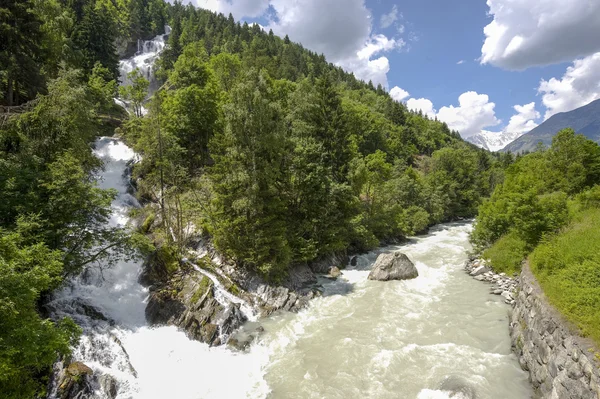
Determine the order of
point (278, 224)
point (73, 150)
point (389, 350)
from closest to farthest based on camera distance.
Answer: point (389, 350)
point (73, 150)
point (278, 224)

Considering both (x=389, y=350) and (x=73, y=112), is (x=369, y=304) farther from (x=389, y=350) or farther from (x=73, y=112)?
(x=73, y=112)

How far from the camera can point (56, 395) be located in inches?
408

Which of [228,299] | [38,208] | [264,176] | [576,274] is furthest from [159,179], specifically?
[576,274]

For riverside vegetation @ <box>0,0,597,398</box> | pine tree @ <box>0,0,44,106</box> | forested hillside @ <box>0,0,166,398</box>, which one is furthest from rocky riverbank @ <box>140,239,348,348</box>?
pine tree @ <box>0,0,44,106</box>

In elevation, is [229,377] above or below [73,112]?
below

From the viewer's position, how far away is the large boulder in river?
2223 cm

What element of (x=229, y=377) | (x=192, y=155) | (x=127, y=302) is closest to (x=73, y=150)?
(x=127, y=302)

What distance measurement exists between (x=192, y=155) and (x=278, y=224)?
52.8 feet

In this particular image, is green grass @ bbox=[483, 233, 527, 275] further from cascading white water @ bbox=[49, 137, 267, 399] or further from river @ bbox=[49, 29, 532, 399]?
cascading white water @ bbox=[49, 137, 267, 399]

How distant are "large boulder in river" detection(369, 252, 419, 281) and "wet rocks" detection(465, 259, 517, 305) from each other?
440 centimetres

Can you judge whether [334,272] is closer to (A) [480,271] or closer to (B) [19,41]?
(A) [480,271]

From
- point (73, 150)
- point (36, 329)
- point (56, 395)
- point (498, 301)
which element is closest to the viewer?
point (36, 329)

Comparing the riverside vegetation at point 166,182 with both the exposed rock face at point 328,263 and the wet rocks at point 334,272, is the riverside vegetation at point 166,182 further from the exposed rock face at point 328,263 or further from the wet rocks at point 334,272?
the wet rocks at point 334,272

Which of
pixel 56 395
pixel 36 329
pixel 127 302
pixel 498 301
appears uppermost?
pixel 36 329
